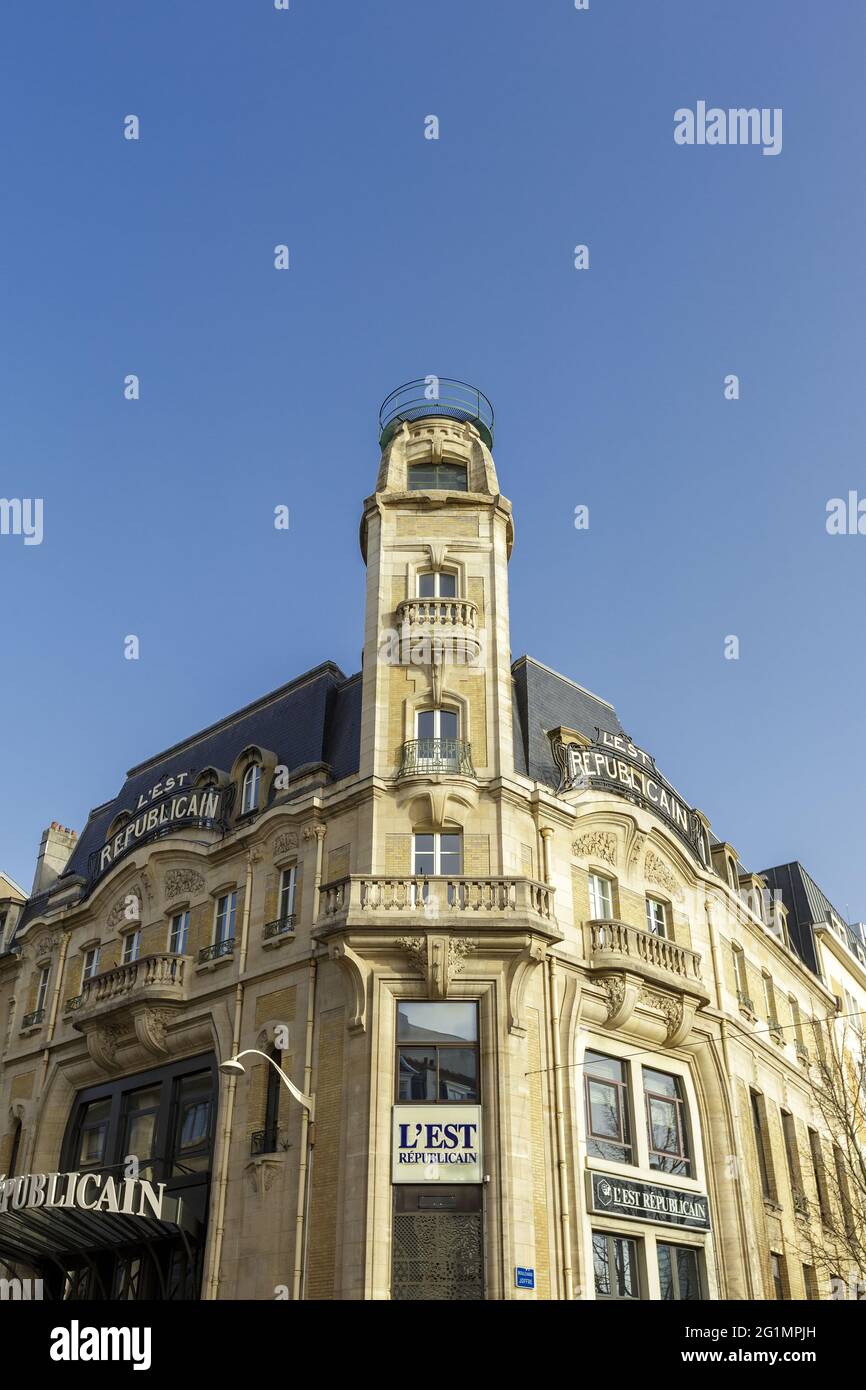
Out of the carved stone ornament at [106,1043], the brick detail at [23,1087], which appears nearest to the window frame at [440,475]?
the carved stone ornament at [106,1043]

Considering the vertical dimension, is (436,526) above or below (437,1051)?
above

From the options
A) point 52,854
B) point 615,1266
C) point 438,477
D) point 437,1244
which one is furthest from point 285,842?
point 52,854

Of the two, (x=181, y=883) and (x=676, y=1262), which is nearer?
(x=676, y=1262)

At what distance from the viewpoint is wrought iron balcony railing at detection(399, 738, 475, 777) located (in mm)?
30109

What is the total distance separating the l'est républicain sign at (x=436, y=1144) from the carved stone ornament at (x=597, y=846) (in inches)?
310

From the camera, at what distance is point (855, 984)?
52.6 meters

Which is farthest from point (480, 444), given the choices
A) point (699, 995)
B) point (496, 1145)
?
point (496, 1145)

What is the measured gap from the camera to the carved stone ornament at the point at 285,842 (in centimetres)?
3162

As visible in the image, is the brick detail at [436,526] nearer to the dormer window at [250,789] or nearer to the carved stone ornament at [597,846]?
the dormer window at [250,789]

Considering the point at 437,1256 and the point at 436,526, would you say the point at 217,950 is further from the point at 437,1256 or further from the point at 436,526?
the point at 436,526

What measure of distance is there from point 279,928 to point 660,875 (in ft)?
35.0

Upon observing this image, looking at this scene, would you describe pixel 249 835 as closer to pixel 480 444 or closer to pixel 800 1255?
pixel 480 444

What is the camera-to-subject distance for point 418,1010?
2706cm

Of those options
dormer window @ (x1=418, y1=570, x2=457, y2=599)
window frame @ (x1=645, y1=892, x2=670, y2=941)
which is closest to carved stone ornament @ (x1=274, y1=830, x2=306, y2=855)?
dormer window @ (x1=418, y1=570, x2=457, y2=599)
